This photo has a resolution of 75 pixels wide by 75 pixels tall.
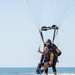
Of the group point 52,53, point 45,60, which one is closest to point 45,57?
point 45,60

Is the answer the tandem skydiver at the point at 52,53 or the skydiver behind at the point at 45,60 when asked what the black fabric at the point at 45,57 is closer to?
the skydiver behind at the point at 45,60

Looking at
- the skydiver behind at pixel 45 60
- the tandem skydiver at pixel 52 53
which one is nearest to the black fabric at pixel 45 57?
the skydiver behind at pixel 45 60

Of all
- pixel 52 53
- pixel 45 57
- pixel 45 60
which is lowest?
pixel 45 60

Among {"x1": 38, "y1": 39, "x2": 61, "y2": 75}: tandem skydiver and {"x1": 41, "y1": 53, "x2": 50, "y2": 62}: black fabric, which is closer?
{"x1": 38, "y1": 39, "x2": 61, "y2": 75}: tandem skydiver

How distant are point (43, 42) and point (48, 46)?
12.0 inches

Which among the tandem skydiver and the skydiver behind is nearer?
the tandem skydiver

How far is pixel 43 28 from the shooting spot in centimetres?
1955

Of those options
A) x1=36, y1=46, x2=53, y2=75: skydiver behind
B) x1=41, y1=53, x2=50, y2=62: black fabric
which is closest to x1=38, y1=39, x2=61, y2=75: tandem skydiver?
x1=36, y1=46, x2=53, y2=75: skydiver behind

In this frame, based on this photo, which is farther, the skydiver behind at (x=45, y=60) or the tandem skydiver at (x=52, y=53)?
the skydiver behind at (x=45, y=60)

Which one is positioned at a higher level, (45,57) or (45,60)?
(45,57)

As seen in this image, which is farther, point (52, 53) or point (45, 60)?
point (45, 60)

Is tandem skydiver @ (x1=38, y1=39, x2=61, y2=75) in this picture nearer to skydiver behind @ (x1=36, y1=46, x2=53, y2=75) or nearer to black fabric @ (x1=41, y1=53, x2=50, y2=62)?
skydiver behind @ (x1=36, y1=46, x2=53, y2=75)

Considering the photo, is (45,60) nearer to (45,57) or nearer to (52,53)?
(45,57)

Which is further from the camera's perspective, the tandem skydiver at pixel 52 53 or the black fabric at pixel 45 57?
the black fabric at pixel 45 57
